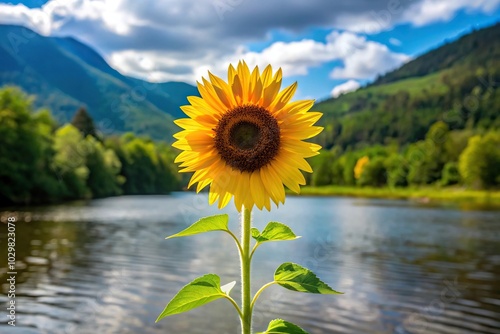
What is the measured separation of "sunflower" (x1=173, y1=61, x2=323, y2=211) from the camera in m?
1.49

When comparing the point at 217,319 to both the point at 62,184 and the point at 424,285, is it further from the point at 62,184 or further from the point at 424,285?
the point at 62,184

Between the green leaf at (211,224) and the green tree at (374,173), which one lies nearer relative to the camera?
A: the green leaf at (211,224)

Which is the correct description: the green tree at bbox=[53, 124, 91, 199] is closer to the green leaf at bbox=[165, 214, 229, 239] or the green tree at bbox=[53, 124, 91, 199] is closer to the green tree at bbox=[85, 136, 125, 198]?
the green tree at bbox=[85, 136, 125, 198]

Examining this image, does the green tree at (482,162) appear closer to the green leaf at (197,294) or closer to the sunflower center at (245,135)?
the sunflower center at (245,135)

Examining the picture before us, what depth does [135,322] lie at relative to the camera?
62.7 feet

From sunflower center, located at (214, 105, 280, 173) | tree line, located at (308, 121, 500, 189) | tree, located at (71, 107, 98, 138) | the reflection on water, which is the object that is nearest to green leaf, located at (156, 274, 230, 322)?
sunflower center, located at (214, 105, 280, 173)

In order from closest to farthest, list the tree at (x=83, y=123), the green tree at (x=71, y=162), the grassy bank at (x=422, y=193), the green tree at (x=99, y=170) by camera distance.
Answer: the green tree at (x=71, y=162)
the green tree at (x=99, y=170)
the grassy bank at (x=422, y=193)
the tree at (x=83, y=123)

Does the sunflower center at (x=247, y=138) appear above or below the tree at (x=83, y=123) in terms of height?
below

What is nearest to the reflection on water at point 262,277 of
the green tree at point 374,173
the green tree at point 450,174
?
the green tree at point 374,173

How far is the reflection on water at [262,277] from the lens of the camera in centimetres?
1961

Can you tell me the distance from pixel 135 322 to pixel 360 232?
108 ft

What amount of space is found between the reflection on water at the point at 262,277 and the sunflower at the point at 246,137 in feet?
Answer: 56.5

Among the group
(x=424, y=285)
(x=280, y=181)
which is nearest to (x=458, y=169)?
(x=424, y=285)

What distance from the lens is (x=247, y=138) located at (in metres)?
1.57
